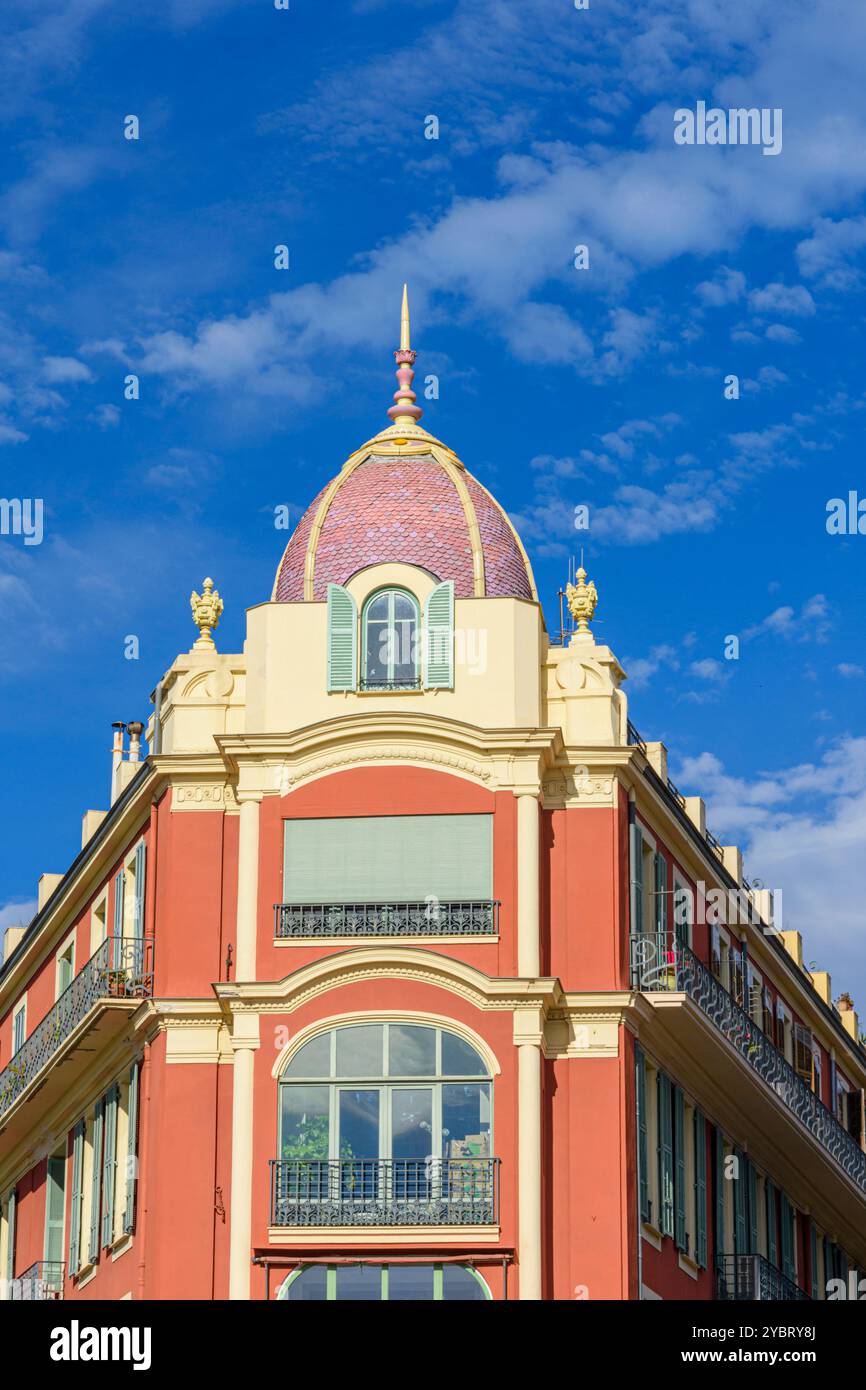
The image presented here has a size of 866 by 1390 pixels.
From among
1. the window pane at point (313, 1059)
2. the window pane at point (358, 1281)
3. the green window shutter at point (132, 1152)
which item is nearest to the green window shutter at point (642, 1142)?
the window pane at point (358, 1281)

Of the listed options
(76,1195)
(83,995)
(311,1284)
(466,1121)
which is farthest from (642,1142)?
(76,1195)

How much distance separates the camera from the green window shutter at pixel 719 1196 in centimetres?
4969

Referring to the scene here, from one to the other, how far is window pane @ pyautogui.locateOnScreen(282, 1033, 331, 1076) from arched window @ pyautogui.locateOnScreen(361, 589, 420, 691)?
19.6 feet

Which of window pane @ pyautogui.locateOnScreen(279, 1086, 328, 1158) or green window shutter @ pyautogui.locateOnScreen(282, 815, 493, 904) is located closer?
window pane @ pyautogui.locateOnScreen(279, 1086, 328, 1158)

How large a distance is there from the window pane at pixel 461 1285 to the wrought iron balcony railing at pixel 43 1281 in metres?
10.9

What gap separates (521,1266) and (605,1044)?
4007mm

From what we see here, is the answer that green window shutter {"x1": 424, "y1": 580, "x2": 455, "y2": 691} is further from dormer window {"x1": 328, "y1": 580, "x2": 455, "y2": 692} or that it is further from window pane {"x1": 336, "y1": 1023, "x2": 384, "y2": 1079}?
window pane {"x1": 336, "y1": 1023, "x2": 384, "y2": 1079}

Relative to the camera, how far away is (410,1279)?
42125mm

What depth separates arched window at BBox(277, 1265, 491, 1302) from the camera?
138 feet

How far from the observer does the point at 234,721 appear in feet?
152

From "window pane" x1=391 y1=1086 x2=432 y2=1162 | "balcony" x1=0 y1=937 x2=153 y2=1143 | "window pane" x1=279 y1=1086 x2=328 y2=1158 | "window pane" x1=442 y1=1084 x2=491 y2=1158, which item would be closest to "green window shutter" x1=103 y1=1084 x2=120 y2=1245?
"balcony" x1=0 y1=937 x2=153 y2=1143

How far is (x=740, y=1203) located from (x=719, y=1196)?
1899 millimetres

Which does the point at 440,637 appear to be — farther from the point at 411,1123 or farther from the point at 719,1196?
the point at 719,1196

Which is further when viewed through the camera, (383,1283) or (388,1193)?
(388,1193)
